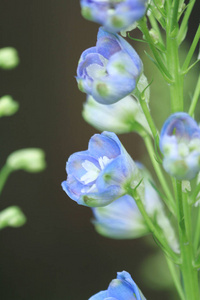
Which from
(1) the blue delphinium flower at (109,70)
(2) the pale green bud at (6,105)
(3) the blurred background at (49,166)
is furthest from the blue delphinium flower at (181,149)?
(3) the blurred background at (49,166)

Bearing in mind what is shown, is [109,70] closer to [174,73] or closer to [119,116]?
[174,73]

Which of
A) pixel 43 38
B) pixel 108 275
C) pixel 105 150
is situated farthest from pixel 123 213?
pixel 43 38

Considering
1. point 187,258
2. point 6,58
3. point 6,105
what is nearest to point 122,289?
point 187,258

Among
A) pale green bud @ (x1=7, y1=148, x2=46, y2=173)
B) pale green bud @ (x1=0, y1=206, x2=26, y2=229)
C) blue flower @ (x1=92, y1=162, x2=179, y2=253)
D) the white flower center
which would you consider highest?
the white flower center

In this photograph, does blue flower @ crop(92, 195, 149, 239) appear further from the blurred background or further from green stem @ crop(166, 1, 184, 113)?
the blurred background

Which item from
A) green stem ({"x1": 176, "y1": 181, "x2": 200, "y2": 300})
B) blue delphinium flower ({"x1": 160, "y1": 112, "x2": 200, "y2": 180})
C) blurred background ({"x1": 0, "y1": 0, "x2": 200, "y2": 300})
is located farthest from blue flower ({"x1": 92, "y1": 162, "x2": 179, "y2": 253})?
blurred background ({"x1": 0, "y1": 0, "x2": 200, "y2": 300})

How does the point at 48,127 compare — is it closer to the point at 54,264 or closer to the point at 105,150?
the point at 54,264

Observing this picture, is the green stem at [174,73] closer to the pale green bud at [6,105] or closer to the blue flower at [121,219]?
the blue flower at [121,219]
